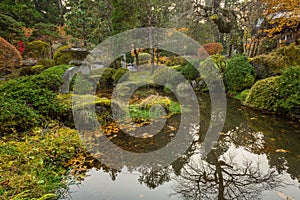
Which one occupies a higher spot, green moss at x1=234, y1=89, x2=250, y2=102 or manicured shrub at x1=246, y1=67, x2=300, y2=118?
manicured shrub at x1=246, y1=67, x2=300, y2=118

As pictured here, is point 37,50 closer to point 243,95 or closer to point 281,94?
point 243,95

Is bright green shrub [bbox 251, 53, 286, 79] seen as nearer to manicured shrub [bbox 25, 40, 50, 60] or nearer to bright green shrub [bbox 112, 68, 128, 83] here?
bright green shrub [bbox 112, 68, 128, 83]

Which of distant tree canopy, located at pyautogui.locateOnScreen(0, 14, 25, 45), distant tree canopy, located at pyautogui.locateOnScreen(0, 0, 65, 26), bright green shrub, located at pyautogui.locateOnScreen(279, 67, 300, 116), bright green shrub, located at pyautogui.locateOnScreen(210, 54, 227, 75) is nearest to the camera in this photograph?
bright green shrub, located at pyautogui.locateOnScreen(279, 67, 300, 116)

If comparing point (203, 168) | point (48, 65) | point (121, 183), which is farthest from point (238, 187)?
point (48, 65)

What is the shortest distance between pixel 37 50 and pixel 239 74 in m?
16.3

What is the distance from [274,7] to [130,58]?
528 inches

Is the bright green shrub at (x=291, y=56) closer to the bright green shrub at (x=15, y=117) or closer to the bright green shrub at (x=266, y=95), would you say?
the bright green shrub at (x=266, y=95)

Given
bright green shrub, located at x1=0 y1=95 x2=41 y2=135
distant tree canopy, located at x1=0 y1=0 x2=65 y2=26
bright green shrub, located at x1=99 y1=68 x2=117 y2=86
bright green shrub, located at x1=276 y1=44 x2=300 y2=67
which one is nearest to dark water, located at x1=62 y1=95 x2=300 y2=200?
bright green shrub, located at x1=0 y1=95 x2=41 y2=135

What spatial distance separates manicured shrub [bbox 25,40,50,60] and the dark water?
17.0m

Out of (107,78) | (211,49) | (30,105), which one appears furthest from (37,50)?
(211,49)

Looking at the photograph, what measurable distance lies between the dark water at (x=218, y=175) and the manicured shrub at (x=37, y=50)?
55.6 feet

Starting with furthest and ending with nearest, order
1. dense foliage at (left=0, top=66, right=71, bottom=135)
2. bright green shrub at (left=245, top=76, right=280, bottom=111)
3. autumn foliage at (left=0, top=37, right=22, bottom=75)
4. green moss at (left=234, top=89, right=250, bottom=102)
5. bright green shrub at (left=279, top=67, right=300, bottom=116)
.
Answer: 1. autumn foliage at (left=0, top=37, right=22, bottom=75)
2. green moss at (left=234, top=89, right=250, bottom=102)
3. bright green shrub at (left=245, top=76, right=280, bottom=111)
4. bright green shrub at (left=279, top=67, right=300, bottom=116)
5. dense foliage at (left=0, top=66, right=71, bottom=135)

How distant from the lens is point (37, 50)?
17.4 m

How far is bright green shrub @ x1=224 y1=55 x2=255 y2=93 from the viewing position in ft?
30.5
